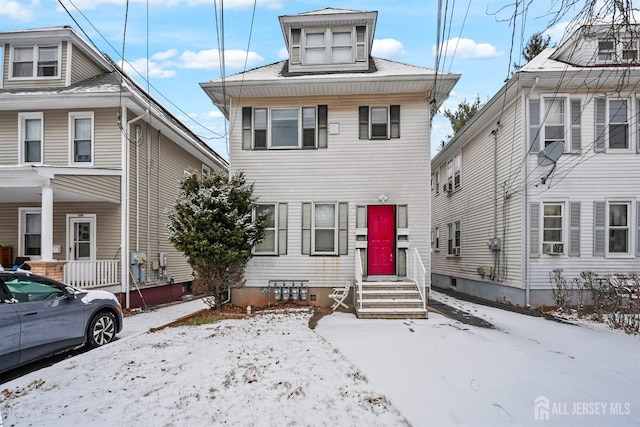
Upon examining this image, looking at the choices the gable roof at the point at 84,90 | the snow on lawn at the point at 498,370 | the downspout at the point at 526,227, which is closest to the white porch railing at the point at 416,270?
the snow on lawn at the point at 498,370

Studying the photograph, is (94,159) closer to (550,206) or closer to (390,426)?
(390,426)

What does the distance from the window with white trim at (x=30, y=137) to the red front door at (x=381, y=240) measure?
9.63 meters

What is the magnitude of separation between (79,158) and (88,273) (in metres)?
3.45

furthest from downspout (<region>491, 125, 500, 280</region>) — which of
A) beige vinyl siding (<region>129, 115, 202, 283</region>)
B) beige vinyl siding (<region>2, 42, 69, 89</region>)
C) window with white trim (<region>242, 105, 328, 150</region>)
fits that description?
beige vinyl siding (<region>2, 42, 69, 89</region>)

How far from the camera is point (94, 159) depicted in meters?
10.8

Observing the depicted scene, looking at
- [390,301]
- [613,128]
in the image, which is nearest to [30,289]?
[390,301]

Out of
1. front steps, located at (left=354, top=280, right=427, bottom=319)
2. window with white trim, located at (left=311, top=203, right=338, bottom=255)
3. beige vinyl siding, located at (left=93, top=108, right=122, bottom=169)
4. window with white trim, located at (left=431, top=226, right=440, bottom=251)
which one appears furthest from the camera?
window with white trim, located at (left=431, top=226, right=440, bottom=251)

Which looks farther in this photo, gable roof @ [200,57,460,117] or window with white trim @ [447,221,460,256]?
window with white trim @ [447,221,460,256]

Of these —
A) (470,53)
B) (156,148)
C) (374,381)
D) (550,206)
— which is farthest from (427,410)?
(156,148)

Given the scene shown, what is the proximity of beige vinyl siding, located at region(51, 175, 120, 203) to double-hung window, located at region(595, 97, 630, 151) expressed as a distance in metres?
13.2

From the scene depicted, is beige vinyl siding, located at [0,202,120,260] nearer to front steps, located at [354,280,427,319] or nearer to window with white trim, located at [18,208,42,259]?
window with white trim, located at [18,208,42,259]

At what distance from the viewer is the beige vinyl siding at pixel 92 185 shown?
9.14 metres

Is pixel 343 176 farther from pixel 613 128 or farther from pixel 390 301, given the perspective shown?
pixel 613 128

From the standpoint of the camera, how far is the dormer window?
1123cm
